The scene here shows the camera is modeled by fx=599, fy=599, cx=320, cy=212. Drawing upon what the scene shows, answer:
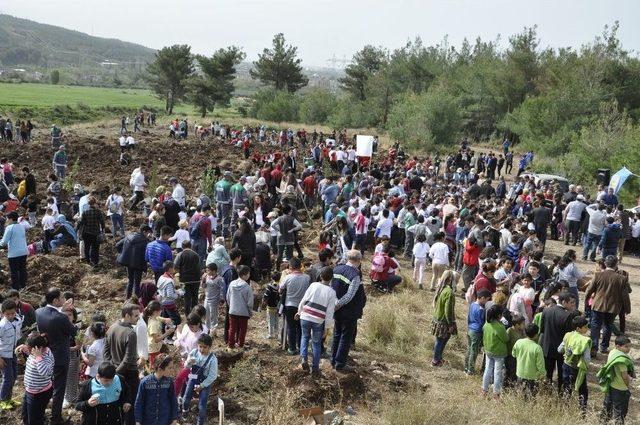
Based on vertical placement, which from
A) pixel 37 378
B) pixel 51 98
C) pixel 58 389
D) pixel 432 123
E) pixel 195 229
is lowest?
pixel 58 389

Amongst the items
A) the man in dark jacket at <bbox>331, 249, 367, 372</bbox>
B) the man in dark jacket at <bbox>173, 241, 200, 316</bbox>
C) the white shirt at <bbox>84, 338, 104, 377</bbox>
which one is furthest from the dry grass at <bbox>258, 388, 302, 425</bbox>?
the man in dark jacket at <bbox>173, 241, 200, 316</bbox>

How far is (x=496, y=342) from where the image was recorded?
307 inches

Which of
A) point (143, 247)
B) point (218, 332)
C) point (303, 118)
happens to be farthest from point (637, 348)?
point (303, 118)

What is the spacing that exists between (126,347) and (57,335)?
2.74ft

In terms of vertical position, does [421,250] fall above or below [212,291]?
above

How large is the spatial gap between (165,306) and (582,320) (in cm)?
570

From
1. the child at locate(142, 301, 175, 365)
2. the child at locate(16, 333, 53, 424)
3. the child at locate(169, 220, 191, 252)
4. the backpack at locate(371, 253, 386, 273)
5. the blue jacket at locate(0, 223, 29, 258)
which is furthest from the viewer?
the backpack at locate(371, 253, 386, 273)

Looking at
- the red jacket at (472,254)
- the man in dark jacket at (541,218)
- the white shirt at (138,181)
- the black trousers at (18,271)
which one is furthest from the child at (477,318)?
the white shirt at (138,181)

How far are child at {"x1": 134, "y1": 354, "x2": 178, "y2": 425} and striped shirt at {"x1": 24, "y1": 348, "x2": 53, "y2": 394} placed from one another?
1238 mm

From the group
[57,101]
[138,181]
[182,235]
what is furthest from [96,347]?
[57,101]

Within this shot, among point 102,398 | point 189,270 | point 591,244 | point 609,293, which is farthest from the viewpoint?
point 591,244

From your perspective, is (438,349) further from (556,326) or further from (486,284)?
(556,326)

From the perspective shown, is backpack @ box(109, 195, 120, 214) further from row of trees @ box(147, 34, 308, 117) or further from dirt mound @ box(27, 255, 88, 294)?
row of trees @ box(147, 34, 308, 117)

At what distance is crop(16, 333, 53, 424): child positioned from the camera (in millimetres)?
6219
